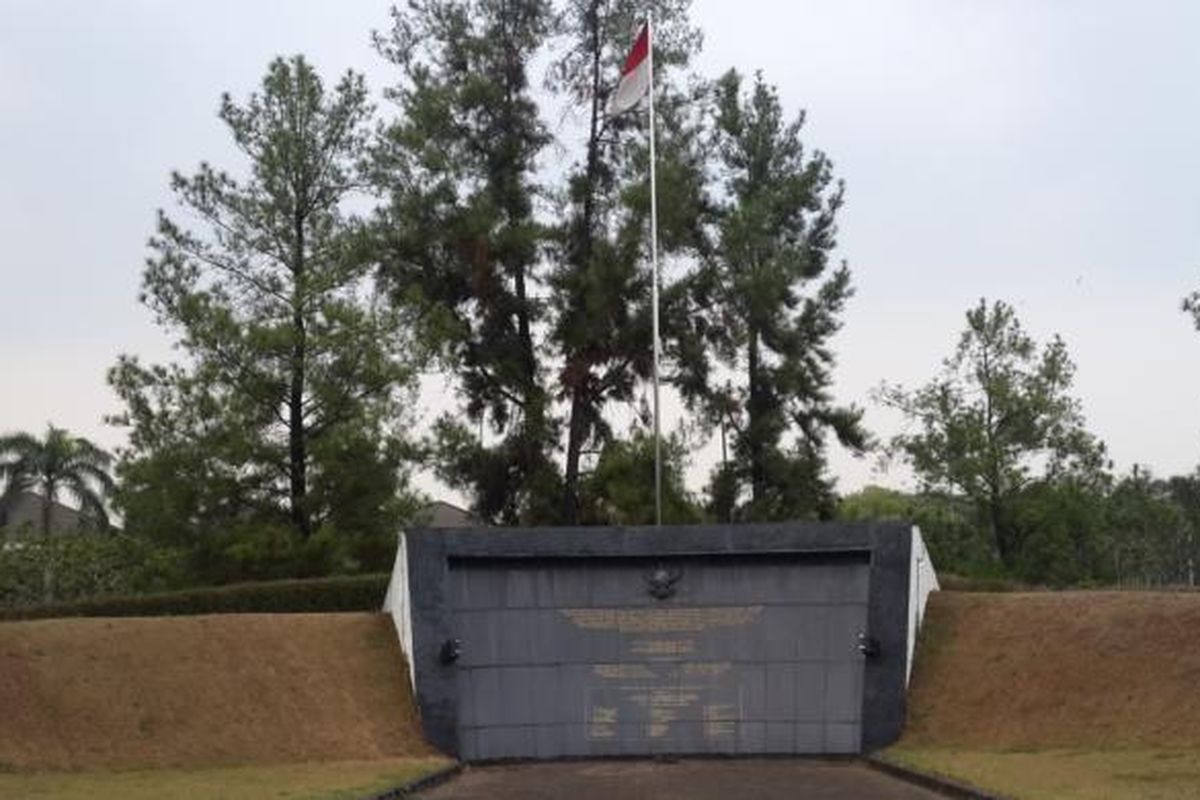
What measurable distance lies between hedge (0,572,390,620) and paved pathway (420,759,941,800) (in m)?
6.81

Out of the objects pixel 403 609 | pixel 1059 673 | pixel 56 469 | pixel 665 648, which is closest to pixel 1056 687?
pixel 1059 673

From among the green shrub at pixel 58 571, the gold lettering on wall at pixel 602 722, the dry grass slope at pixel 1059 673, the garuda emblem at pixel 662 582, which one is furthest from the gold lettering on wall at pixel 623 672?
the green shrub at pixel 58 571

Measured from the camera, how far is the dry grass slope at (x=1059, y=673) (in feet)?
59.3

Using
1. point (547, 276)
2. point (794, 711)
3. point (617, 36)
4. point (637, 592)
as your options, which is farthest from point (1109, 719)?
point (617, 36)

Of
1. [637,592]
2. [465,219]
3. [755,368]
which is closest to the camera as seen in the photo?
[637,592]

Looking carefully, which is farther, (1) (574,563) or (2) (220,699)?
(1) (574,563)

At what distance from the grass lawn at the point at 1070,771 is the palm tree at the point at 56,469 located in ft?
Result: 126

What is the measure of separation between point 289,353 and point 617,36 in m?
12.3

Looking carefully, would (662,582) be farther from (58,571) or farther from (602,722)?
(58,571)

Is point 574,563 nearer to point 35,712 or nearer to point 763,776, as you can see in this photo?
point 763,776

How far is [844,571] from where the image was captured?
67.3 feet

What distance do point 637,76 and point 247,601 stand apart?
11.6 meters

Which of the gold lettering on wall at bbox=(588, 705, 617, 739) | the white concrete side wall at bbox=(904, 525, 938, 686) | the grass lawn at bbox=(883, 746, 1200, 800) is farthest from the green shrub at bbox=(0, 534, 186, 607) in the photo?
the grass lawn at bbox=(883, 746, 1200, 800)

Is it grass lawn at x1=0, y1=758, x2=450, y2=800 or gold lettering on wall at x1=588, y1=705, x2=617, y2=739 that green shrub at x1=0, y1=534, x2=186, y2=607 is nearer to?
gold lettering on wall at x1=588, y1=705, x2=617, y2=739
